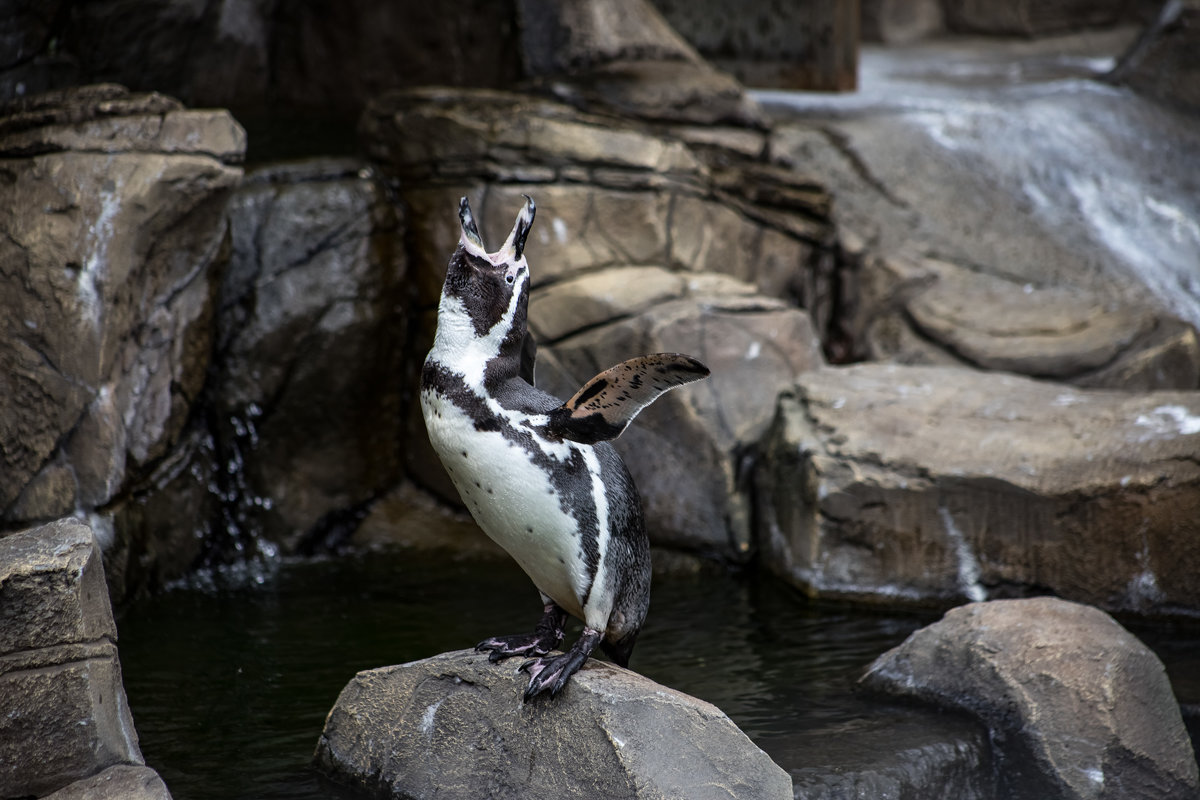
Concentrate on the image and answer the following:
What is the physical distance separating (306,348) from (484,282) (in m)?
2.98

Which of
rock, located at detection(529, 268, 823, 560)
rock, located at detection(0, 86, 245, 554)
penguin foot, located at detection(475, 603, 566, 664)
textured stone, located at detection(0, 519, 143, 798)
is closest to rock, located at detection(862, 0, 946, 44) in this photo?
rock, located at detection(529, 268, 823, 560)

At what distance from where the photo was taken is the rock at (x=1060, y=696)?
2.90 m

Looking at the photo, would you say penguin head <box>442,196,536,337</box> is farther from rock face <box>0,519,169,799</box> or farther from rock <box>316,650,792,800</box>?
rock face <box>0,519,169,799</box>

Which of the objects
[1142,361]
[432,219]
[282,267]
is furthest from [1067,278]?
[282,267]

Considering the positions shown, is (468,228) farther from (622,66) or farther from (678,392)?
(622,66)

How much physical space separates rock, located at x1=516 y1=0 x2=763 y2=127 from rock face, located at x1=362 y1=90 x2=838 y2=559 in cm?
56

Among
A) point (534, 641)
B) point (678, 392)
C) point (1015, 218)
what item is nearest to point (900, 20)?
point (1015, 218)

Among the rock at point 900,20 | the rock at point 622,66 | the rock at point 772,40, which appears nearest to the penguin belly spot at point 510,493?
the rock at point 622,66

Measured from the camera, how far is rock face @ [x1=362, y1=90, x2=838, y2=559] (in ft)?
16.7

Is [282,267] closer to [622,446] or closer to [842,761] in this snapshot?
[622,446]

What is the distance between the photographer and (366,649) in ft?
12.9

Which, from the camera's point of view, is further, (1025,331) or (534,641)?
(1025,331)

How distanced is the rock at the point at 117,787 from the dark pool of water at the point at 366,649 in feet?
1.37

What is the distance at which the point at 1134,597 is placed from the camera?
421 centimetres
